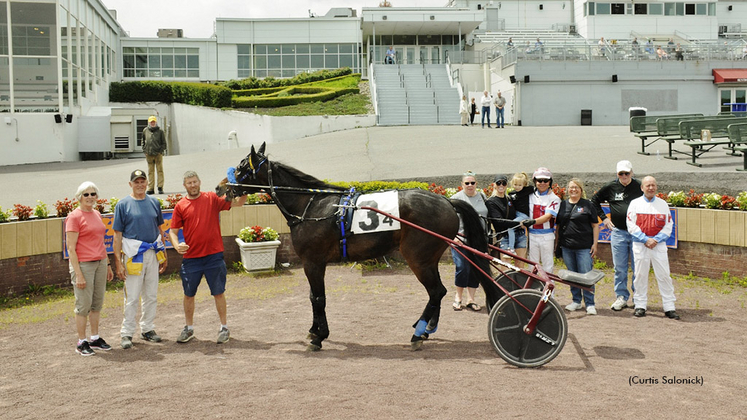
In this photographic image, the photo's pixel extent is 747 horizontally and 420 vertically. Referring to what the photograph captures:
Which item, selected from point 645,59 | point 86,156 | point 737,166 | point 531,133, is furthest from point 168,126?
point 737,166

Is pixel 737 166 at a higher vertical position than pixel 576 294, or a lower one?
higher

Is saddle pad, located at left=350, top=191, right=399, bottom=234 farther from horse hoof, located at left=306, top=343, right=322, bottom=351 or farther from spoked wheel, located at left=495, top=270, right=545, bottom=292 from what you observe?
spoked wheel, located at left=495, top=270, right=545, bottom=292

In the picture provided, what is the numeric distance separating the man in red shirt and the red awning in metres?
33.7

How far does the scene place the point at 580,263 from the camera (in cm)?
894

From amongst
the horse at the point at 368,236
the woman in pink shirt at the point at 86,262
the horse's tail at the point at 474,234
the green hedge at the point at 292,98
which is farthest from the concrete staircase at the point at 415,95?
the woman in pink shirt at the point at 86,262

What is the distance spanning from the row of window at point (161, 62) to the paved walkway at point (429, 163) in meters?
24.8

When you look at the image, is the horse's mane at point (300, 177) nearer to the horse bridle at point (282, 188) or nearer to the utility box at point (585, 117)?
the horse bridle at point (282, 188)

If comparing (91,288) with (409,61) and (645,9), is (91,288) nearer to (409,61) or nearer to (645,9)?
(409,61)

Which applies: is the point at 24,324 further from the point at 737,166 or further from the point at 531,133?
the point at 531,133

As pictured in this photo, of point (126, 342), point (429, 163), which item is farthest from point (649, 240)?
point (429, 163)

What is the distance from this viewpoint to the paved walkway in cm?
1520

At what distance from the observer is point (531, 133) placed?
2669cm

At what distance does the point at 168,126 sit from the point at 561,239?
35.9 meters

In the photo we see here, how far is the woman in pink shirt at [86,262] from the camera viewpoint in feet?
23.5
